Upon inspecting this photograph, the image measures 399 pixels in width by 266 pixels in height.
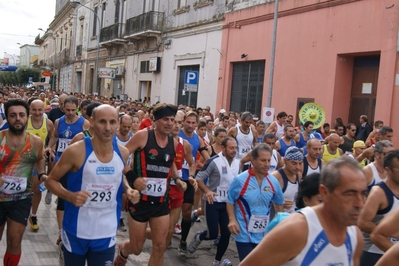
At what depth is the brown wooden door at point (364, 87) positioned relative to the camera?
52.2ft

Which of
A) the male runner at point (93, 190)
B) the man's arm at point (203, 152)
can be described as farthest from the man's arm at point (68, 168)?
the man's arm at point (203, 152)

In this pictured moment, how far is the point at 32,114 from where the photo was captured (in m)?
8.57

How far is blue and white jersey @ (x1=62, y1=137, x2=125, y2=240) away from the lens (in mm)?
A: 4430

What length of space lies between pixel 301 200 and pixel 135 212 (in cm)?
245

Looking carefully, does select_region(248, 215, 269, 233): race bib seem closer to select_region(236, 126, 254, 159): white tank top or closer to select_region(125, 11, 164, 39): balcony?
select_region(236, 126, 254, 159): white tank top

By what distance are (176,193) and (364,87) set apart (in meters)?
11.1

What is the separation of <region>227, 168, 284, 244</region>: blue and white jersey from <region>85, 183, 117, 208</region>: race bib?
1.73 metres

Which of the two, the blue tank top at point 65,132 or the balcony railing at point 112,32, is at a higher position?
the balcony railing at point 112,32

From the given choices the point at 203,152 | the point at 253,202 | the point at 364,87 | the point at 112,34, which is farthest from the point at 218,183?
the point at 112,34

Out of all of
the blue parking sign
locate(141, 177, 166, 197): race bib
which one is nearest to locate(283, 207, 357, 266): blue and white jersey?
locate(141, 177, 166, 197): race bib

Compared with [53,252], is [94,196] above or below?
above

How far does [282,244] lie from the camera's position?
269 cm

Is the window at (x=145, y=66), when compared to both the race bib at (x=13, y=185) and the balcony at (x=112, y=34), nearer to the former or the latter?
the balcony at (x=112, y=34)

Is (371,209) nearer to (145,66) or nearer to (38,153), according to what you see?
(38,153)
